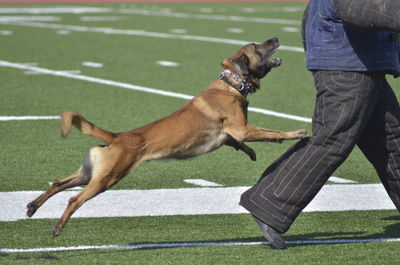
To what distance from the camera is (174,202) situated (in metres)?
8.45

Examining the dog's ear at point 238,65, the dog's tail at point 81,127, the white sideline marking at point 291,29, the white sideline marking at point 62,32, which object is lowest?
the white sideline marking at point 62,32

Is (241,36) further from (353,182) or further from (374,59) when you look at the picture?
(374,59)

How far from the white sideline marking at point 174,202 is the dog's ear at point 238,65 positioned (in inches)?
45.5

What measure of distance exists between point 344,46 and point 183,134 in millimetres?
1132

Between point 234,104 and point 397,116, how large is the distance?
41.2 inches

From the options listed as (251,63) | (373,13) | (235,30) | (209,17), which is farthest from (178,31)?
(373,13)

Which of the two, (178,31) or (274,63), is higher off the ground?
(274,63)

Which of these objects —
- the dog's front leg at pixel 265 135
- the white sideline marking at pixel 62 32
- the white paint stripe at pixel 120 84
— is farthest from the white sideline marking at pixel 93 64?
the dog's front leg at pixel 265 135

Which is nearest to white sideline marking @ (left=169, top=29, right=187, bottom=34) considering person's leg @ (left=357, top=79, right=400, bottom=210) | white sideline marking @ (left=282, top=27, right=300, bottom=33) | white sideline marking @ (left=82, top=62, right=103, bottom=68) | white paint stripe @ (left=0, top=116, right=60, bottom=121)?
white sideline marking @ (left=282, top=27, right=300, bottom=33)

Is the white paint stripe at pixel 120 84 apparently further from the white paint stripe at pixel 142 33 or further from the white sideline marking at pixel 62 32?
the white sideline marking at pixel 62 32

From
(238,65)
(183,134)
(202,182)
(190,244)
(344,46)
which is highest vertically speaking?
(344,46)

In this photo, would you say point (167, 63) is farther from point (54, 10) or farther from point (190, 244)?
point (54, 10)

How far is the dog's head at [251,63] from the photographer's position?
752 cm

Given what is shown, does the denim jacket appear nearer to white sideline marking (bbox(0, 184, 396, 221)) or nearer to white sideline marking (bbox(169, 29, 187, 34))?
white sideline marking (bbox(0, 184, 396, 221))
